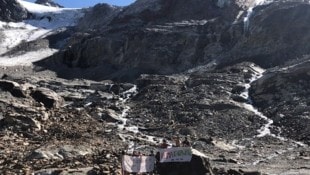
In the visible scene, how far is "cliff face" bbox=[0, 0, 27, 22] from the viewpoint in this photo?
141 m

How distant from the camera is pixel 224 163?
3009cm

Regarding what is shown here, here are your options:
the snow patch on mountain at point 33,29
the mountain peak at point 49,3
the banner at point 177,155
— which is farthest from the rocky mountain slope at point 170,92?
the mountain peak at point 49,3

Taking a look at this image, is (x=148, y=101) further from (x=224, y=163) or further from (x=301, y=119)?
(x=224, y=163)

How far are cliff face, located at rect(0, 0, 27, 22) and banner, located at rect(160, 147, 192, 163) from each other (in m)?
122

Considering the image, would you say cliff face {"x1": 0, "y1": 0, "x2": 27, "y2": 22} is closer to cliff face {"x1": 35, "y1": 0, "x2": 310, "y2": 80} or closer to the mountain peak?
the mountain peak

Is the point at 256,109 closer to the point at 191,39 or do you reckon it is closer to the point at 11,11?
the point at 191,39

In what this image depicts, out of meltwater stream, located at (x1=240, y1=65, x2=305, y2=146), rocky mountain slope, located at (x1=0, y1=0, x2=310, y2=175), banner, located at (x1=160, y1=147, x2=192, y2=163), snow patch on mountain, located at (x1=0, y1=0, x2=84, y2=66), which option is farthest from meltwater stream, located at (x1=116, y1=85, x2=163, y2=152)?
snow patch on mountain, located at (x1=0, y1=0, x2=84, y2=66)

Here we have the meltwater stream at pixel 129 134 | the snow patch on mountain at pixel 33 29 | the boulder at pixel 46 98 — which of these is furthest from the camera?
the snow patch on mountain at pixel 33 29

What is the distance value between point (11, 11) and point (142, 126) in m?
109

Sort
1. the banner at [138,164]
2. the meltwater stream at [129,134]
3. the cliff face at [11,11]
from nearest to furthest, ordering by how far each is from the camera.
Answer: the banner at [138,164] < the meltwater stream at [129,134] < the cliff face at [11,11]

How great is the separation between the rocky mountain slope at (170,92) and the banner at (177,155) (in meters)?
0.48

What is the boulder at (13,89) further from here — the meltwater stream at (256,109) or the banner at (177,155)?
the banner at (177,155)

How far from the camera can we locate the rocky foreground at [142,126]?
2719 cm

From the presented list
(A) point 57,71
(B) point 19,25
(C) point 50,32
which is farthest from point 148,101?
(B) point 19,25
